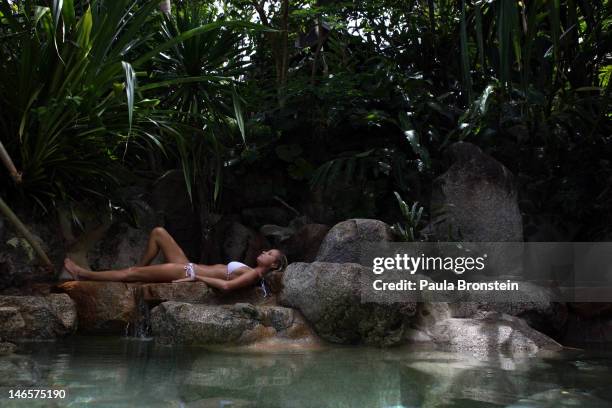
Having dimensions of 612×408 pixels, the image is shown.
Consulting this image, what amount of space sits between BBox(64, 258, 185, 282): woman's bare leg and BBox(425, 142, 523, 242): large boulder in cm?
243

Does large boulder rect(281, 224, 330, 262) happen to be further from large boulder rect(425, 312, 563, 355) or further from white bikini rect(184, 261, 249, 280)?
large boulder rect(425, 312, 563, 355)

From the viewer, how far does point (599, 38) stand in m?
6.92

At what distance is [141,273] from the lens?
206 inches

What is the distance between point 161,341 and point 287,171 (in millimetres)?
3608

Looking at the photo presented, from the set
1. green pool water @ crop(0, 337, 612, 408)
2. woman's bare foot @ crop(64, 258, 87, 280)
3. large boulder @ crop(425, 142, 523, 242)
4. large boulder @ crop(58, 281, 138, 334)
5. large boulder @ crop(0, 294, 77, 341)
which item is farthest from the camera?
large boulder @ crop(425, 142, 523, 242)

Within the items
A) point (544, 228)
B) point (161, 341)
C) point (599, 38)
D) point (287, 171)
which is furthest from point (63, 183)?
point (599, 38)

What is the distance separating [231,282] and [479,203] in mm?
2648

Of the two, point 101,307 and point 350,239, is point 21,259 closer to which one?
point 101,307

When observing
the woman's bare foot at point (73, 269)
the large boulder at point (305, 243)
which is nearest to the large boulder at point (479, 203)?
the large boulder at point (305, 243)

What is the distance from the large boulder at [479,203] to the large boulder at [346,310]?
1.79 metres

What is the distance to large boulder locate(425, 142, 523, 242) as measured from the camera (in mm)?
6336

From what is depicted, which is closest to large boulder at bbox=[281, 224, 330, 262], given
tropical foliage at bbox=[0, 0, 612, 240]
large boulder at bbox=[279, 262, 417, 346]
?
tropical foliage at bbox=[0, 0, 612, 240]

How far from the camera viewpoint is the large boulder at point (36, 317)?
4.29 m

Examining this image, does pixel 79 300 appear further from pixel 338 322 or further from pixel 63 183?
pixel 338 322
